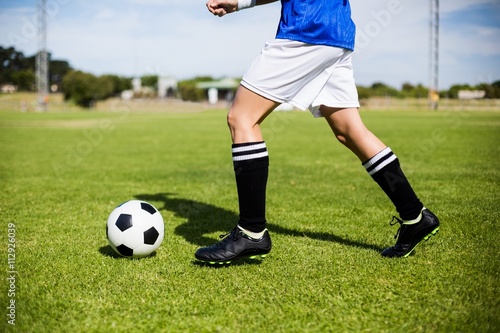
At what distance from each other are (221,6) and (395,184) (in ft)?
5.57

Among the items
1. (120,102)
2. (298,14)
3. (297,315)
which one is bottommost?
(297,315)

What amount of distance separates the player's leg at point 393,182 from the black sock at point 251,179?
616mm

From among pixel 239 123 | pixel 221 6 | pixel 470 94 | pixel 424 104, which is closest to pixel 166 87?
pixel 424 104

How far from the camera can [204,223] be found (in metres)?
4.34

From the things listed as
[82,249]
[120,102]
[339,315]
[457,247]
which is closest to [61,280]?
[82,249]

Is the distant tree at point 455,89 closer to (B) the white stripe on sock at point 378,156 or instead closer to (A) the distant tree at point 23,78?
(A) the distant tree at point 23,78

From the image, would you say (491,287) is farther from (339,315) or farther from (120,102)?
(120,102)

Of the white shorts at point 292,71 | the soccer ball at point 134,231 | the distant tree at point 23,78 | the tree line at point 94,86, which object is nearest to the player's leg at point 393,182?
the white shorts at point 292,71

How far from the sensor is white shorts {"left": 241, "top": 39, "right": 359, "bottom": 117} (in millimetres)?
2812

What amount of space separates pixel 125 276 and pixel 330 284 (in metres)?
1.28

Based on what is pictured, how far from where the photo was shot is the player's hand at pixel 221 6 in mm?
3014

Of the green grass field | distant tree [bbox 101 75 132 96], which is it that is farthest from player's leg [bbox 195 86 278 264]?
distant tree [bbox 101 75 132 96]

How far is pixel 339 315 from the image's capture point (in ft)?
7.38

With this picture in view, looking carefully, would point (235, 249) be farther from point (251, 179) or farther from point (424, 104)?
point (424, 104)
